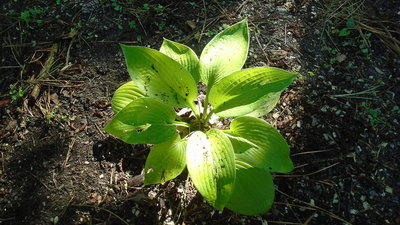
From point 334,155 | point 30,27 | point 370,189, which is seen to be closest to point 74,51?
point 30,27

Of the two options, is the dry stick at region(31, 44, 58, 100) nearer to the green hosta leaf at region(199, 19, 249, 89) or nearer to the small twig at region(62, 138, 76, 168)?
the small twig at region(62, 138, 76, 168)

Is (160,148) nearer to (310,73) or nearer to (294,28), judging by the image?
(310,73)

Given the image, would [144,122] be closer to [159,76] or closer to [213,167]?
[159,76]

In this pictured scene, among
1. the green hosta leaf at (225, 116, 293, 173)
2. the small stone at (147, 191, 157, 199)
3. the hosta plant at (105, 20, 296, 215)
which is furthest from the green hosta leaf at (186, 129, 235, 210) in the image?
the small stone at (147, 191, 157, 199)

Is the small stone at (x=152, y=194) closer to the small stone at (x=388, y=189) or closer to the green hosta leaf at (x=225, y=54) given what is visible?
the green hosta leaf at (x=225, y=54)

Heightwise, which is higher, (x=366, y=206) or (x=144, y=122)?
(x=144, y=122)

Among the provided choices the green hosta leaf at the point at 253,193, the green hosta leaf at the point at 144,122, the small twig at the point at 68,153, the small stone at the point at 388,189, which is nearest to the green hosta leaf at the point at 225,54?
the green hosta leaf at the point at 144,122

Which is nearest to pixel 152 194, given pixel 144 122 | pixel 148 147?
pixel 148 147
